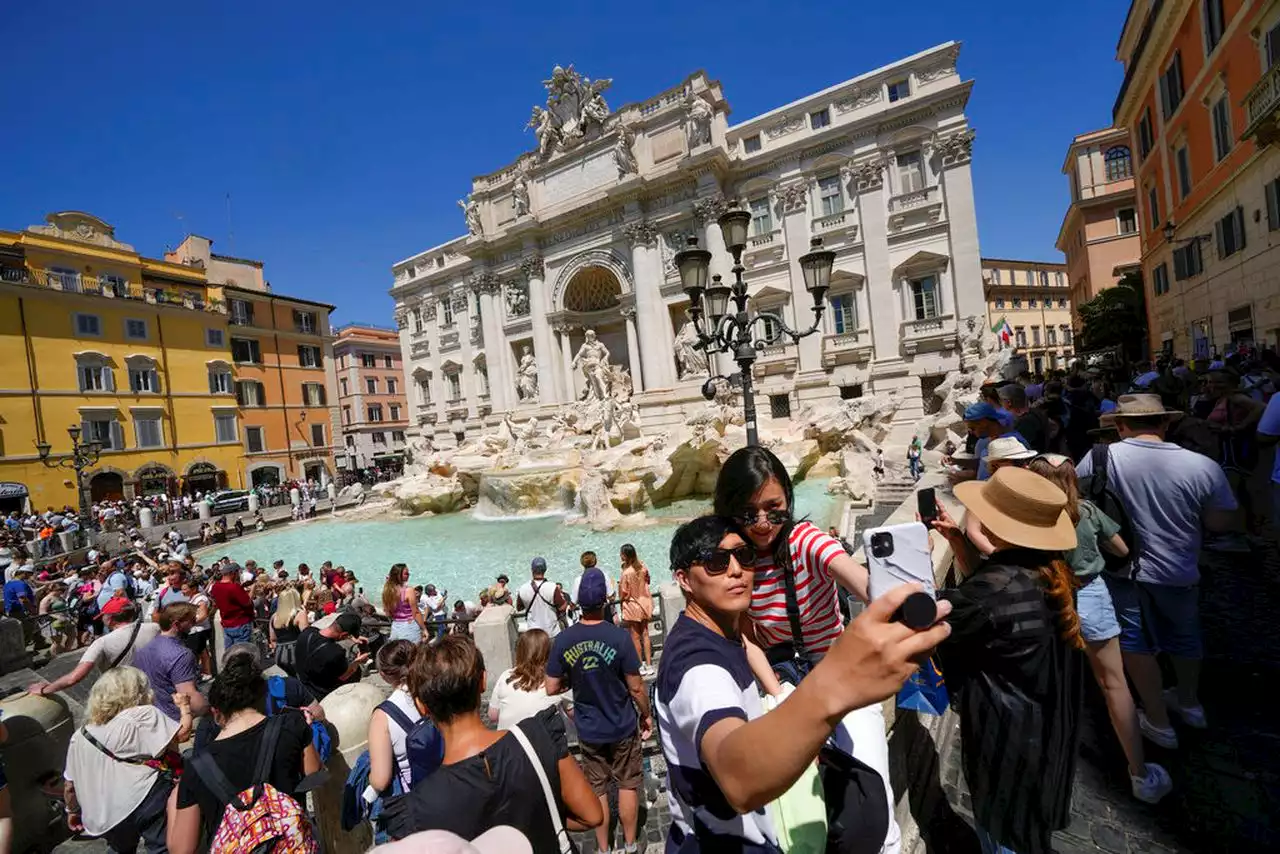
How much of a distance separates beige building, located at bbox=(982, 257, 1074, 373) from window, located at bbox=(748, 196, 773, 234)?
31.1 metres

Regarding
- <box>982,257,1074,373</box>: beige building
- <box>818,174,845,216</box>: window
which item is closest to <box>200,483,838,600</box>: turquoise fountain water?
<box>818,174,845,216</box>: window

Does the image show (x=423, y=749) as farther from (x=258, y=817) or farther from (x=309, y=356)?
(x=309, y=356)

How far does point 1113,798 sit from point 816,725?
2914 millimetres

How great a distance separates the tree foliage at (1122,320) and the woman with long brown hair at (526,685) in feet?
89.9

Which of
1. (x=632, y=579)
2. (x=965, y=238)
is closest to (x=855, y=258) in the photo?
(x=965, y=238)

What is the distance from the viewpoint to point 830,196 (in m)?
20.8

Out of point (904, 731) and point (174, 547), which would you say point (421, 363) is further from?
point (904, 731)

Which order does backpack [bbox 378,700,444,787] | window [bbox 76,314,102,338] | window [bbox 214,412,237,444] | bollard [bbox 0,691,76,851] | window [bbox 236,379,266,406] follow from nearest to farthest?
backpack [bbox 378,700,444,787] < bollard [bbox 0,691,76,851] < window [bbox 76,314,102,338] < window [bbox 214,412,237,444] < window [bbox 236,379,266,406]

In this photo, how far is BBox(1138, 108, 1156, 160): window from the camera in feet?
54.3

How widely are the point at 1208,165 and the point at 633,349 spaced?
17829 mm

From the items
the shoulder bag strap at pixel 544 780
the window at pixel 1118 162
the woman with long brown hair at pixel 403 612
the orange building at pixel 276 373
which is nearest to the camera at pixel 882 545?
the shoulder bag strap at pixel 544 780

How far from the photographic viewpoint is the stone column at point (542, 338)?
26594 mm

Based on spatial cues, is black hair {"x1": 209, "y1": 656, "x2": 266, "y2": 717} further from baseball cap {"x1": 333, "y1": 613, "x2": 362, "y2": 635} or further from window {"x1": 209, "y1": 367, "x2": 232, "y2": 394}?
window {"x1": 209, "y1": 367, "x2": 232, "y2": 394}

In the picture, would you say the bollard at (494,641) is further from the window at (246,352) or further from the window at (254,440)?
the window at (246,352)
